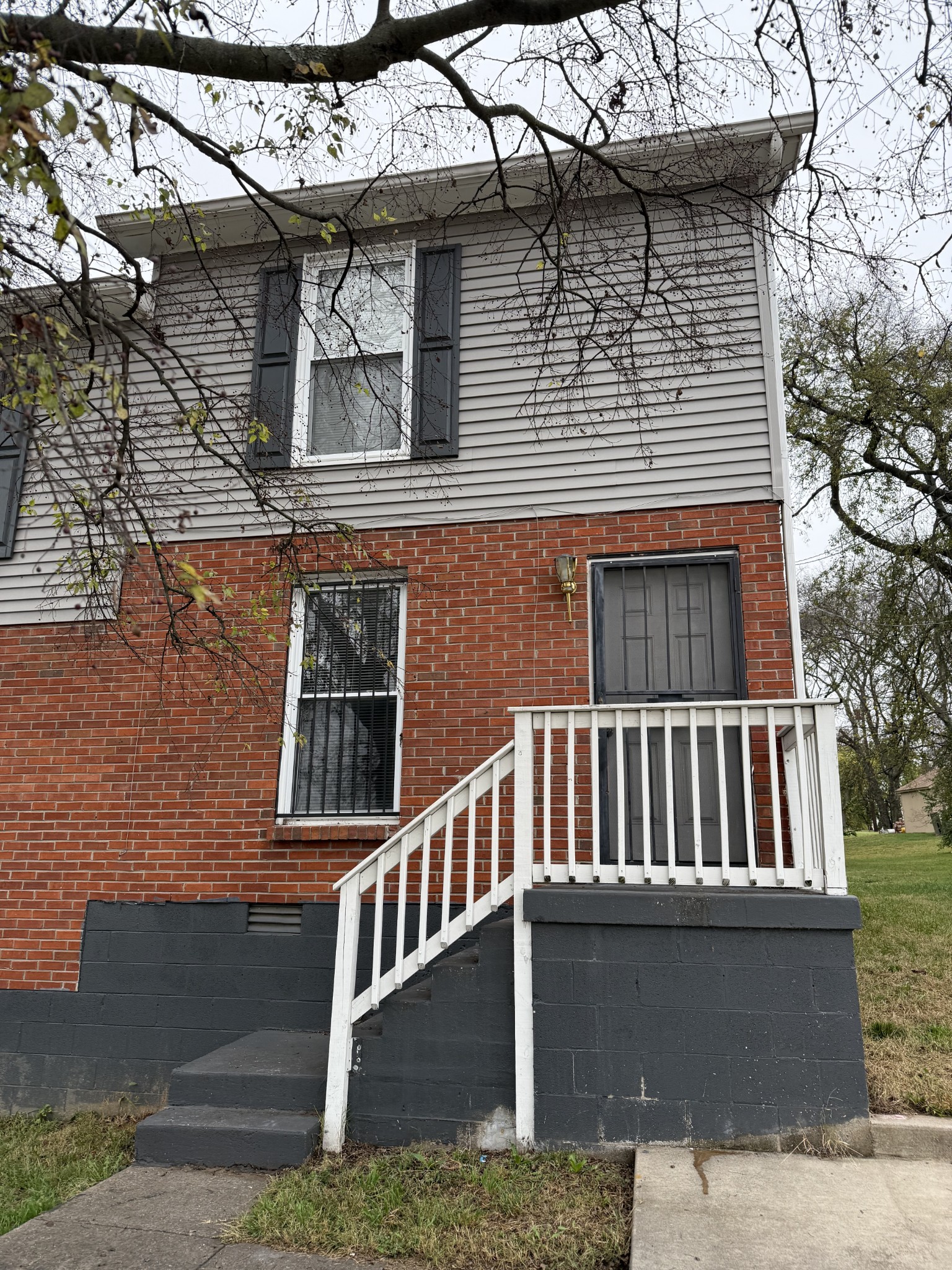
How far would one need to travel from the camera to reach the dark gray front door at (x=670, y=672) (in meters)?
5.87

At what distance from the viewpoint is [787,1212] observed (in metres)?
3.76

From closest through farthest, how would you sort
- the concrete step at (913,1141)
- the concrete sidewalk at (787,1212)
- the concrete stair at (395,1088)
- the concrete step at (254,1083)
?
the concrete sidewalk at (787,1212), the concrete step at (913,1141), the concrete stair at (395,1088), the concrete step at (254,1083)

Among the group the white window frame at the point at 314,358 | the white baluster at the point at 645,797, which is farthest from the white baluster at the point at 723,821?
the white window frame at the point at 314,358

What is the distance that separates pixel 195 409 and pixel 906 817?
5612 centimetres

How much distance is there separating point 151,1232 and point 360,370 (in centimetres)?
585

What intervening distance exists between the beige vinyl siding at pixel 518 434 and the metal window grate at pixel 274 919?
9.07 feet

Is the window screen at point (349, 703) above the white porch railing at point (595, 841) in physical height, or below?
above

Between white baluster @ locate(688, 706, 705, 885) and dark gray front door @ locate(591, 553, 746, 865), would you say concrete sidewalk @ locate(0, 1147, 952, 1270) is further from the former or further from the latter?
dark gray front door @ locate(591, 553, 746, 865)

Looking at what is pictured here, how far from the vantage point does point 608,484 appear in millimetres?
6520

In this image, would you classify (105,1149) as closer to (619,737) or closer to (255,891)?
(255,891)

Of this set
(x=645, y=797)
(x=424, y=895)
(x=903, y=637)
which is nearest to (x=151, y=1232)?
(x=424, y=895)

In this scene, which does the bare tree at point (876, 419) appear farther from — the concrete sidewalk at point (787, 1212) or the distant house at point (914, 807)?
the distant house at point (914, 807)

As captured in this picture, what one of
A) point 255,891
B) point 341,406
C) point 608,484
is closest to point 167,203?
point 341,406

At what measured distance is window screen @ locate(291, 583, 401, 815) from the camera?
21.4 feet
